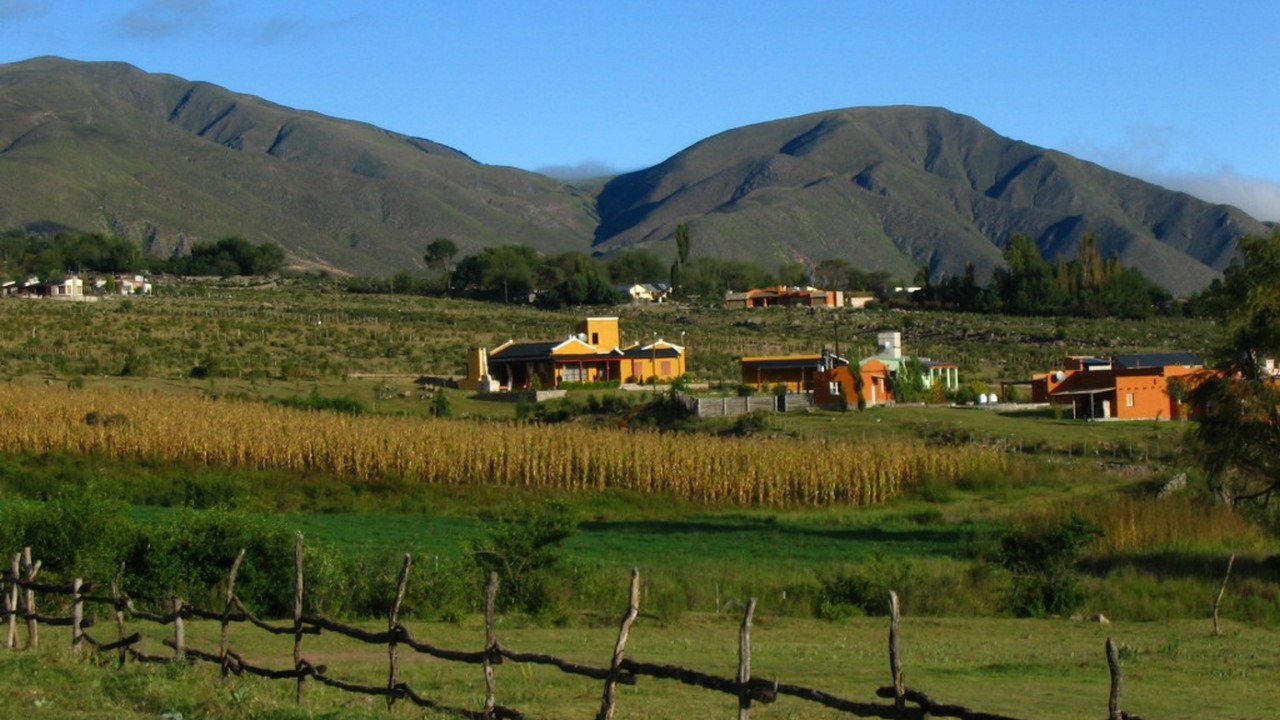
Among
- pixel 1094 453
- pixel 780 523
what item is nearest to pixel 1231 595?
pixel 780 523

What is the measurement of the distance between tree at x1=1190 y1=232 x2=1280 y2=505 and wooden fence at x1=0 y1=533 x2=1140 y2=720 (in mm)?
19658

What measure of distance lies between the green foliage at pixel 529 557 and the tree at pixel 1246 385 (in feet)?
47.1

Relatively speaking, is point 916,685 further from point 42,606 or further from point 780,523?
point 780,523

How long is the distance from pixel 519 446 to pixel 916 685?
120 ft

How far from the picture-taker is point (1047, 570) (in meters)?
28.5

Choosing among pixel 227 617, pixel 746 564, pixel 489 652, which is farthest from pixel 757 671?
pixel 746 564

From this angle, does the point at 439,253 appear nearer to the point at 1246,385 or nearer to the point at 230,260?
the point at 230,260

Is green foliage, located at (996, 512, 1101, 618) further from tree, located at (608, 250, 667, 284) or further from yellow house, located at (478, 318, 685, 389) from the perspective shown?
tree, located at (608, 250, 667, 284)

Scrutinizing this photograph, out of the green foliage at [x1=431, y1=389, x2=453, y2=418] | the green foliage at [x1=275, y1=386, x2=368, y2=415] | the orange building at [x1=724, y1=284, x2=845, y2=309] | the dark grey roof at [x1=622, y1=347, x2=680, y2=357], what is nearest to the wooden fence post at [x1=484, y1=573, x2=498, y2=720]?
the green foliage at [x1=275, y1=386, x2=368, y2=415]

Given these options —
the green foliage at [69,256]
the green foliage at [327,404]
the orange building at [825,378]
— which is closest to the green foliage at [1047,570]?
the green foliage at [327,404]

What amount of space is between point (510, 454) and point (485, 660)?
3997 centimetres

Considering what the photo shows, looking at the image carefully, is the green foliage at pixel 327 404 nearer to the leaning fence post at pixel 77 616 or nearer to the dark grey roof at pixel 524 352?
the dark grey roof at pixel 524 352

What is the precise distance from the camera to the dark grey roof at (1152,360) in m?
64.9

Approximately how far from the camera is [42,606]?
2152 centimetres
